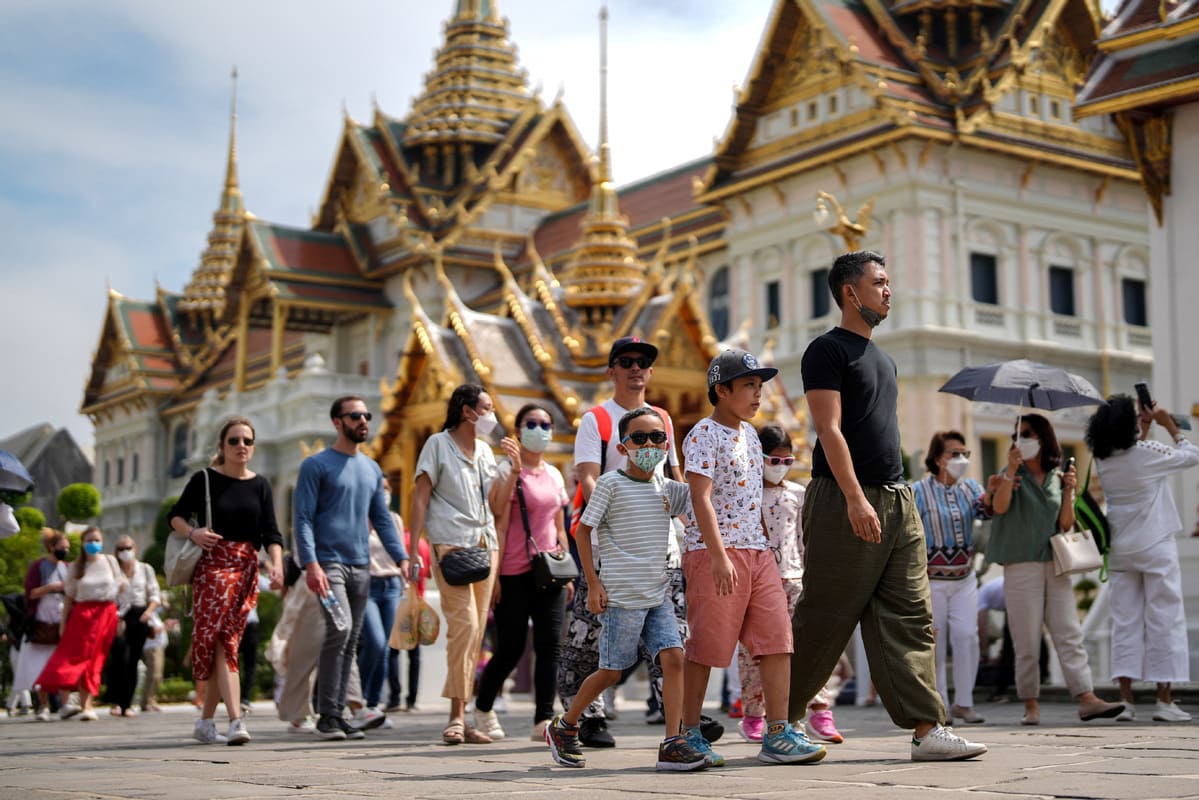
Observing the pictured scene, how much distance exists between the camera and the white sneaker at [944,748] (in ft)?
16.7

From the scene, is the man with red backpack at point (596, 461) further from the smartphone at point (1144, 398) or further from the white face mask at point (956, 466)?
the smartphone at point (1144, 398)

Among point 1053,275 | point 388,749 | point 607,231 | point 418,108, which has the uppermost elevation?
point 418,108

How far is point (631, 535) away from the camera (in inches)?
215

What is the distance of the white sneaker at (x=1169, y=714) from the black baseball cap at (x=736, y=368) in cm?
297

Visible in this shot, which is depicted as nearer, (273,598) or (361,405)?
(361,405)

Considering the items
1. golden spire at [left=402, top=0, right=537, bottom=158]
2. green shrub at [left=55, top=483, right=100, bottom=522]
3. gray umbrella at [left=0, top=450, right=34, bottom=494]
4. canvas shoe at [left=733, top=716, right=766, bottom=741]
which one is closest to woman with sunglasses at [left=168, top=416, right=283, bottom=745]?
gray umbrella at [left=0, top=450, right=34, bottom=494]

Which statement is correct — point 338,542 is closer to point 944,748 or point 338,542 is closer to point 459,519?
point 459,519

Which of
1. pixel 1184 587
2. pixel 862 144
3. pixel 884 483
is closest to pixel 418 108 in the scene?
pixel 862 144

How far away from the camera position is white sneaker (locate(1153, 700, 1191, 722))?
23.5 ft

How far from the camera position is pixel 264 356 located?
53.2 metres

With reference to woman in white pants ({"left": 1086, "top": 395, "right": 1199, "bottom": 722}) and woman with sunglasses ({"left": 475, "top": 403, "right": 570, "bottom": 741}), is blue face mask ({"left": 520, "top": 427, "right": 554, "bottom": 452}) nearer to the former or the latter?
woman with sunglasses ({"left": 475, "top": 403, "right": 570, "bottom": 741})

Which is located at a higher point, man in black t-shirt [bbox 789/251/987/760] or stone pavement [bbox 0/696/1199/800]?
man in black t-shirt [bbox 789/251/987/760]

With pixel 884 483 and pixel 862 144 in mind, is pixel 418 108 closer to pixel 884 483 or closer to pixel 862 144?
pixel 862 144

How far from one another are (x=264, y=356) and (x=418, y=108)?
1025cm
